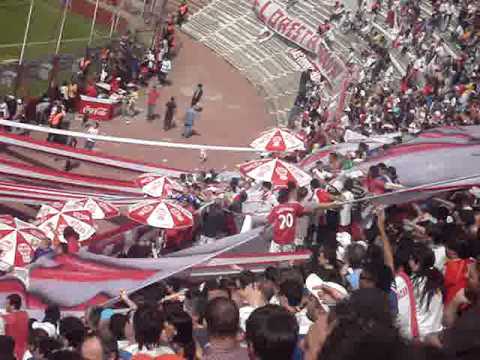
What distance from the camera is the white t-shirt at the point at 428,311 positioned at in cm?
784

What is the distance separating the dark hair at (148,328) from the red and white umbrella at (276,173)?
27.7 ft

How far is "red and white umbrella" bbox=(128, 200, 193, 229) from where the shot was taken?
14.4m

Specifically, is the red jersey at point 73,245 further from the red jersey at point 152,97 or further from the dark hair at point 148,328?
the red jersey at point 152,97

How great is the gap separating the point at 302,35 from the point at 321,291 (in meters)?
24.3

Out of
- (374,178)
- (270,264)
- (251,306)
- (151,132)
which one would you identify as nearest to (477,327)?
(251,306)

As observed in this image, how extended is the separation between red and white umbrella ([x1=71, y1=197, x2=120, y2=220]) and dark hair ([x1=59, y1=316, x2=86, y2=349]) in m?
7.11

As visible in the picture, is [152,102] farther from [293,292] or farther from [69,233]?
[293,292]


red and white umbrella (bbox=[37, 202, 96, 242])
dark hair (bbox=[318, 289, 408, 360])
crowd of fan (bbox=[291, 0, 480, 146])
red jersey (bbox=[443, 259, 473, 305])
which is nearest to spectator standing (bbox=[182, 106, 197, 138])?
crowd of fan (bbox=[291, 0, 480, 146])

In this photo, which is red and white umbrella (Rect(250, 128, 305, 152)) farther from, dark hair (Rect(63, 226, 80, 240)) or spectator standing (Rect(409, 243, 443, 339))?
spectator standing (Rect(409, 243, 443, 339))

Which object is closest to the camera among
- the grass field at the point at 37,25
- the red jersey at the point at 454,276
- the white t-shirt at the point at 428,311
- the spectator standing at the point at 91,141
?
the white t-shirt at the point at 428,311

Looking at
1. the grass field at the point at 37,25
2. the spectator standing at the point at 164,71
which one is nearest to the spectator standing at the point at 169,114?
the spectator standing at the point at 164,71

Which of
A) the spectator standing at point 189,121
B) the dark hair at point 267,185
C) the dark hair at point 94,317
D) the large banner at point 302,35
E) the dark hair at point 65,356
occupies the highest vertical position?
the large banner at point 302,35

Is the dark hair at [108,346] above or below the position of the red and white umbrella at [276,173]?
below

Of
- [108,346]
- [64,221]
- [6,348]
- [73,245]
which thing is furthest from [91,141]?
[6,348]
